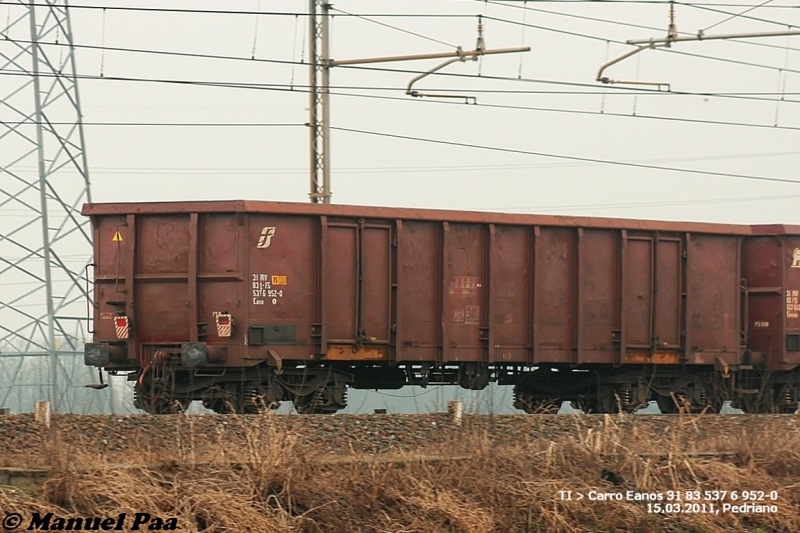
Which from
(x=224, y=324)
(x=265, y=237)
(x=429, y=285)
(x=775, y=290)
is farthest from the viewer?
(x=775, y=290)

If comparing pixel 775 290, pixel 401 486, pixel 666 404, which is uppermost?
pixel 775 290

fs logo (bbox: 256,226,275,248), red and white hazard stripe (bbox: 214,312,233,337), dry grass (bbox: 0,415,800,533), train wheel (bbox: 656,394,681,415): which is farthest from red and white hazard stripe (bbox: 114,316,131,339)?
train wheel (bbox: 656,394,681,415)

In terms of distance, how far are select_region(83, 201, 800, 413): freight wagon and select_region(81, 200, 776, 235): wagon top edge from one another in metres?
0.02

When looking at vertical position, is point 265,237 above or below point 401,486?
above

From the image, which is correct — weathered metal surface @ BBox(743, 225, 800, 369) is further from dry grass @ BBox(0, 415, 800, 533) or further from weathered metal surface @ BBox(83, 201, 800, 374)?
dry grass @ BBox(0, 415, 800, 533)

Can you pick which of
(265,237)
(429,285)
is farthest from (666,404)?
(265,237)

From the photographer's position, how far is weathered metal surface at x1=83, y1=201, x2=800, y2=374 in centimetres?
1418

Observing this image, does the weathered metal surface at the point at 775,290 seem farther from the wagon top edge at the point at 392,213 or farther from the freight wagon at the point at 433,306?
the wagon top edge at the point at 392,213

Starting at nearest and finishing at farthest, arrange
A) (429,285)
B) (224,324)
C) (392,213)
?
(224,324)
(392,213)
(429,285)
